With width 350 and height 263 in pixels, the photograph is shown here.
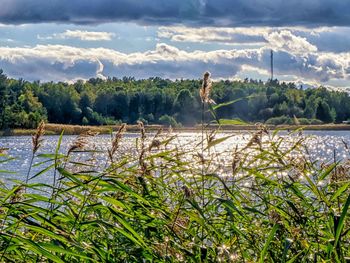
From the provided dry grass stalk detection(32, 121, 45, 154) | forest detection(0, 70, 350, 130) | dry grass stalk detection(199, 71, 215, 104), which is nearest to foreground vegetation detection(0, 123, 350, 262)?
dry grass stalk detection(32, 121, 45, 154)

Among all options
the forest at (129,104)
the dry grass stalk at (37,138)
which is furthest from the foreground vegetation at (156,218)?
the forest at (129,104)

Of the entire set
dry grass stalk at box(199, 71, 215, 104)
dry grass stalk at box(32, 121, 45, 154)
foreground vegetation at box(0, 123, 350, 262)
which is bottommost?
foreground vegetation at box(0, 123, 350, 262)

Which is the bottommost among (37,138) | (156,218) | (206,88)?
(156,218)

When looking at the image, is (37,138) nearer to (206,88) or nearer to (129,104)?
(206,88)

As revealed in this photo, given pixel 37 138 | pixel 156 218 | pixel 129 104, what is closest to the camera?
pixel 37 138

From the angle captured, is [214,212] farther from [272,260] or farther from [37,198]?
[37,198]

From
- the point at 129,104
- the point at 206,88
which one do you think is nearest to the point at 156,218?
the point at 206,88

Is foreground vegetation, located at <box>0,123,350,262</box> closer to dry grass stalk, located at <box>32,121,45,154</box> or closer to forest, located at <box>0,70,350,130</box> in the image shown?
dry grass stalk, located at <box>32,121,45,154</box>

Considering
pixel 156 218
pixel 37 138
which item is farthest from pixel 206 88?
pixel 37 138

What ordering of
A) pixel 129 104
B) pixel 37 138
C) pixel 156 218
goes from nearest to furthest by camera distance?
pixel 37 138 < pixel 156 218 < pixel 129 104

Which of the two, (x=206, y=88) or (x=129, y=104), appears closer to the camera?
(x=206, y=88)

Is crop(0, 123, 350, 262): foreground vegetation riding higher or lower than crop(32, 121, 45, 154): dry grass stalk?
lower

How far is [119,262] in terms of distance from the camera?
5.04m

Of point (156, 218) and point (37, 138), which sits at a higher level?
point (37, 138)
